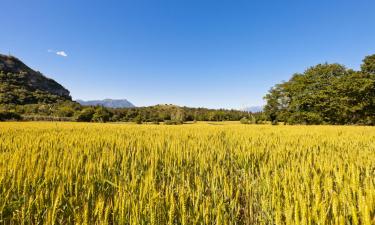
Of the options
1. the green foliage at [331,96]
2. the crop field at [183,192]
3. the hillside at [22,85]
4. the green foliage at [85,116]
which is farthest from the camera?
the hillside at [22,85]

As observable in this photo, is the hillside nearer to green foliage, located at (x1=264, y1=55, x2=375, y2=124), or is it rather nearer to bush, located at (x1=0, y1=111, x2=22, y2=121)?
bush, located at (x1=0, y1=111, x2=22, y2=121)

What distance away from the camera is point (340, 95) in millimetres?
36188

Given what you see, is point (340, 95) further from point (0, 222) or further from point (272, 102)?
point (0, 222)

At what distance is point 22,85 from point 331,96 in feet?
322

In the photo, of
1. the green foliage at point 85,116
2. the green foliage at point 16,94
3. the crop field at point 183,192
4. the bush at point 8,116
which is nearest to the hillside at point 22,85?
the green foliage at point 16,94

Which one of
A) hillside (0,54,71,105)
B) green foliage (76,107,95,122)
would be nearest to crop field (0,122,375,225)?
green foliage (76,107,95,122)

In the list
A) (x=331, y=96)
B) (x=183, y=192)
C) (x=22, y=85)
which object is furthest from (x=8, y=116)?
(x=22, y=85)

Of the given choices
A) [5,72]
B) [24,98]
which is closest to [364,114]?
[24,98]

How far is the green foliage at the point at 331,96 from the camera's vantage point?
3466 cm

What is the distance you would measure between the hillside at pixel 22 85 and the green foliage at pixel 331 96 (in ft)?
223

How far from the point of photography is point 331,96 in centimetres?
3744

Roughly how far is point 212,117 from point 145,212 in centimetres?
7781

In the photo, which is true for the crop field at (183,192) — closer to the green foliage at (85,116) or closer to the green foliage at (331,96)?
the green foliage at (331,96)

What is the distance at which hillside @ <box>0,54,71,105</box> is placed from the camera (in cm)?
7700
